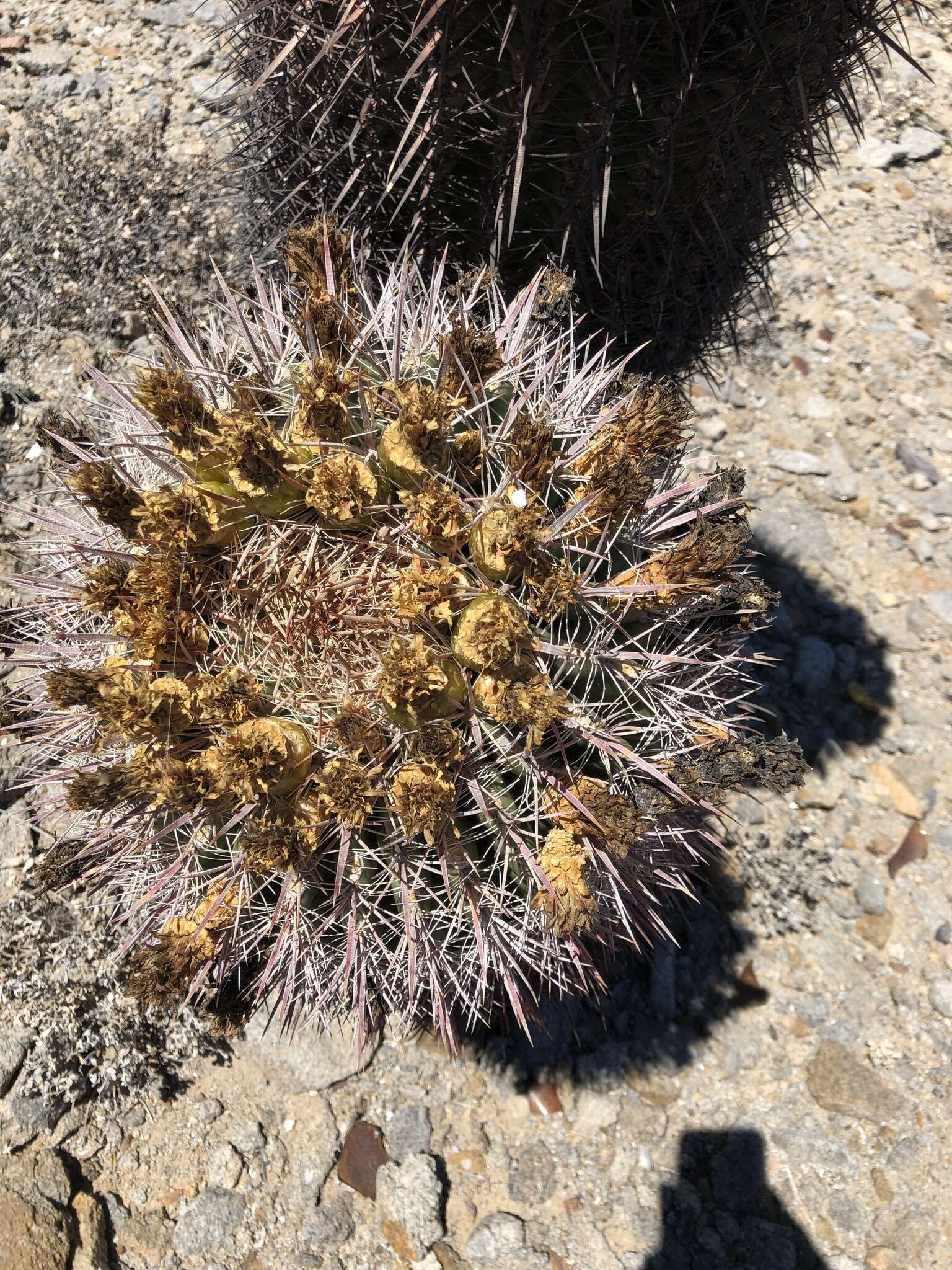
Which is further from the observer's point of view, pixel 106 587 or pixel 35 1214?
pixel 35 1214

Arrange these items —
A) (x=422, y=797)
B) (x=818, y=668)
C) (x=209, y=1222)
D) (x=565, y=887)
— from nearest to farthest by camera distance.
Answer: (x=422, y=797) < (x=565, y=887) < (x=209, y=1222) < (x=818, y=668)

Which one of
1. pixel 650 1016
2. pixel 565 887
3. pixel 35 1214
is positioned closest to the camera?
pixel 565 887

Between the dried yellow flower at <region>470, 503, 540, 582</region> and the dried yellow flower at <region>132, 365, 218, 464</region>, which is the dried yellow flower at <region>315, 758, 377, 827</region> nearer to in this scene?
the dried yellow flower at <region>470, 503, 540, 582</region>

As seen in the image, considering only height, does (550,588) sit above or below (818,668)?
above

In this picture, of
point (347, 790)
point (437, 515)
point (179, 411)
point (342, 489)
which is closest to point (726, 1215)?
point (347, 790)

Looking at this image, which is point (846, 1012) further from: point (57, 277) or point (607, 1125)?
point (57, 277)

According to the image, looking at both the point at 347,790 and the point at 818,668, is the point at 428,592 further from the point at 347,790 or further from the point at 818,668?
the point at 818,668

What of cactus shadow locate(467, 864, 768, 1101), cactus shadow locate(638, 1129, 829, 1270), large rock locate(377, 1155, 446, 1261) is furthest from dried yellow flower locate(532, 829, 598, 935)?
cactus shadow locate(638, 1129, 829, 1270)

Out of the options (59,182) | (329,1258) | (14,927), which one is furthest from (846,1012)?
(59,182)
